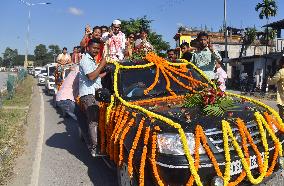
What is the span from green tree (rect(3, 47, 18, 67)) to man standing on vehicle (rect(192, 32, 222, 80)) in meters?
153

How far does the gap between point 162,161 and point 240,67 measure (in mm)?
36340

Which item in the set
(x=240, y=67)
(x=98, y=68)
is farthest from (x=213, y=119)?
(x=240, y=67)

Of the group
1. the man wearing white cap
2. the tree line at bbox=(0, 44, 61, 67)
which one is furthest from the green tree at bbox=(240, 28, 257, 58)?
the tree line at bbox=(0, 44, 61, 67)

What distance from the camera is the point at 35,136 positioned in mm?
10258

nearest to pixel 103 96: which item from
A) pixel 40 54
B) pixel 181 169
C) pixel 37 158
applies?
pixel 181 169

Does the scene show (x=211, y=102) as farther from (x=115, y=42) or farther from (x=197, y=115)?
(x=115, y=42)

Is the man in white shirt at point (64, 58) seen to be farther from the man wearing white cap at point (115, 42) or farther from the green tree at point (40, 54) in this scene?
the green tree at point (40, 54)

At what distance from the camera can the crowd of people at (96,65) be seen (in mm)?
6887

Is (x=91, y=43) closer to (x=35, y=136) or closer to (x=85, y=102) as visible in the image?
(x=85, y=102)

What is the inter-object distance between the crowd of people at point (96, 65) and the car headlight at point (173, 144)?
2467mm

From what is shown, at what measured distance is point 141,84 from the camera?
20.2 feet

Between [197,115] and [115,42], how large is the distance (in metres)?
6.61

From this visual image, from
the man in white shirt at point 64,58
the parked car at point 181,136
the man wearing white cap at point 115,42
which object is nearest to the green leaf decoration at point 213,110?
the parked car at point 181,136

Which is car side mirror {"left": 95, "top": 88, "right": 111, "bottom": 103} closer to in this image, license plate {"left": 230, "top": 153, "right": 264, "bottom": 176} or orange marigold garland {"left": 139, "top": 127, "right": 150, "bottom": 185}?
orange marigold garland {"left": 139, "top": 127, "right": 150, "bottom": 185}
